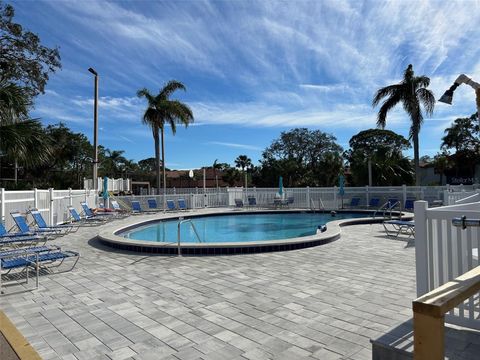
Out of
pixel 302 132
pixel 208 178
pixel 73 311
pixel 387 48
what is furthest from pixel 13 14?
pixel 208 178

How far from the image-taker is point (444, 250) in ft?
9.70

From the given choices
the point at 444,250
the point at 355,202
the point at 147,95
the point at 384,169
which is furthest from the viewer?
the point at 147,95

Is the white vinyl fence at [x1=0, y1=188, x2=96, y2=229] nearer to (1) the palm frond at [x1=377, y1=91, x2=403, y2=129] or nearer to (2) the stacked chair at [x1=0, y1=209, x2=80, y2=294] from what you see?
(2) the stacked chair at [x1=0, y1=209, x2=80, y2=294]

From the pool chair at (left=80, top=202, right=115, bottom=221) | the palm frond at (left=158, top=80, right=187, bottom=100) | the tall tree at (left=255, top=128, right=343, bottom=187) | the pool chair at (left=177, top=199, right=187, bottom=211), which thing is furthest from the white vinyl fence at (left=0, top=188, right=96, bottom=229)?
the tall tree at (left=255, top=128, right=343, bottom=187)

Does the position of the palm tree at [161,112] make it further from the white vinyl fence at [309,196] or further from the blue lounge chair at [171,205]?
the blue lounge chair at [171,205]

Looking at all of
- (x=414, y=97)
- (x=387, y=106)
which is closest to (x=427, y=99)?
(x=414, y=97)

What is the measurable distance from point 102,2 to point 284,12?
5.04 m

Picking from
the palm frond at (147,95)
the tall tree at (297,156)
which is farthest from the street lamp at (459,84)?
the tall tree at (297,156)

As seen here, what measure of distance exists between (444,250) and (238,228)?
11855 mm

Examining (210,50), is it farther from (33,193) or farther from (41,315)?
(41,315)

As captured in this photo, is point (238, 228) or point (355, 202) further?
point (355, 202)

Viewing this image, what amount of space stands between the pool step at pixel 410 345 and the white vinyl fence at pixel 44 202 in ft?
30.8

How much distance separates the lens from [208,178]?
62.4m

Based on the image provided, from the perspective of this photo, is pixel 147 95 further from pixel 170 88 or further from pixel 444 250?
pixel 444 250
